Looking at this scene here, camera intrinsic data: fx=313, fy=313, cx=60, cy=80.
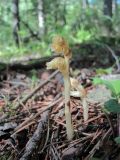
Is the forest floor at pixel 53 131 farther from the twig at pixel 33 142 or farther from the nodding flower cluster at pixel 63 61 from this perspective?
the nodding flower cluster at pixel 63 61

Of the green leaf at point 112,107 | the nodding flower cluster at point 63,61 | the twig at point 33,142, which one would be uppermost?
the nodding flower cluster at point 63,61

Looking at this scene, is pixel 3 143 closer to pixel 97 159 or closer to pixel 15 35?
pixel 97 159

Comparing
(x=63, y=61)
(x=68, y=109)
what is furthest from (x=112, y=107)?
(x=63, y=61)

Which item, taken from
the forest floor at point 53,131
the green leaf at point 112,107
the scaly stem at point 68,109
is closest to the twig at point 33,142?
the forest floor at point 53,131

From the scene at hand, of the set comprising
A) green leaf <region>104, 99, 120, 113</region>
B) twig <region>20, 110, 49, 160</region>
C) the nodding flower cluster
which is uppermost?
the nodding flower cluster

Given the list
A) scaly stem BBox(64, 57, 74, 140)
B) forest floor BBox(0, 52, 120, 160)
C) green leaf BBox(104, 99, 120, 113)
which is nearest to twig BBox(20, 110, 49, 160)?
forest floor BBox(0, 52, 120, 160)

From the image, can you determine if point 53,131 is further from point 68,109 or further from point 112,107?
point 112,107

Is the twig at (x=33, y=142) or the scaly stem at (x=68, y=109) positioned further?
the scaly stem at (x=68, y=109)

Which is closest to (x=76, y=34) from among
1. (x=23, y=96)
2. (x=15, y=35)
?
(x=15, y=35)

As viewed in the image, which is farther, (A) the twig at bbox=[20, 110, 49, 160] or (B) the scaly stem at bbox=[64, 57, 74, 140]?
(B) the scaly stem at bbox=[64, 57, 74, 140]

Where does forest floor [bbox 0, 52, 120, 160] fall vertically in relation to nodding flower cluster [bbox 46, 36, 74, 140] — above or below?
below

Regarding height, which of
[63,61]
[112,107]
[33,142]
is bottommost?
A: [33,142]

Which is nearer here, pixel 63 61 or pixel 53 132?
pixel 63 61

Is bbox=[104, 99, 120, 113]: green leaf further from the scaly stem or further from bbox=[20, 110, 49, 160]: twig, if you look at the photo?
bbox=[20, 110, 49, 160]: twig
